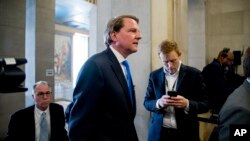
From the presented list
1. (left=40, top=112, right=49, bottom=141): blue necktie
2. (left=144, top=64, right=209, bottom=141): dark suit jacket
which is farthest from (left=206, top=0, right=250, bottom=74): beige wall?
(left=40, top=112, right=49, bottom=141): blue necktie

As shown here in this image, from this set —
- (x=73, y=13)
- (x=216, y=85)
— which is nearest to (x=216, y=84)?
(x=216, y=85)

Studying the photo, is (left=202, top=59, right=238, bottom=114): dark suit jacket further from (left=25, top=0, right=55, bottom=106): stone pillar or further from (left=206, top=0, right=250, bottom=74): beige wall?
(left=25, top=0, right=55, bottom=106): stone pillar

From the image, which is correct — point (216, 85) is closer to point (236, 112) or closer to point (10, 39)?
point (236, 112)

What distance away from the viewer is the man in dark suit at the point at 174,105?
1953mm

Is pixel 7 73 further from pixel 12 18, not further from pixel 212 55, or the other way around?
pixel 212 55

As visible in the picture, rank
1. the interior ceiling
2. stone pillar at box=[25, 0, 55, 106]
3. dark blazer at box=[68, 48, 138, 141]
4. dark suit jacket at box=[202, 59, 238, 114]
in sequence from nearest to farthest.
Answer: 1. dark blazer at box=[68, 48, 138, 141]
2. dark suit jacket at box=[202, 59, 238, 114]
3. stone pillar at box=[25, 0, 55, 106]
4. the interior ceiling

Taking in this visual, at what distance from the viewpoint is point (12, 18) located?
15.0 ft

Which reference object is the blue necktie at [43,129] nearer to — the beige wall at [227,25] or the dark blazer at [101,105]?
the dark blazer at [101,105]

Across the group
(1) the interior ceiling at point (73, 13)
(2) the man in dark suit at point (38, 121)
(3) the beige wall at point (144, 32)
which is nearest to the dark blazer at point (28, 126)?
(2) the man in dark suit at point (38, 121)

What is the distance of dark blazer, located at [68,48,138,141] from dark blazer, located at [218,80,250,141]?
0.56 metres

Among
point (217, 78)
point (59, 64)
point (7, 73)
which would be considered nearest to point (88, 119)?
point (7, 73)

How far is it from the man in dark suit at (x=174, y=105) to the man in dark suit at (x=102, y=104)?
542 millimetres

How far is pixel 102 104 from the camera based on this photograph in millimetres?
1410

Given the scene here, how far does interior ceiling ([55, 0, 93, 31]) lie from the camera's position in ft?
22.6
